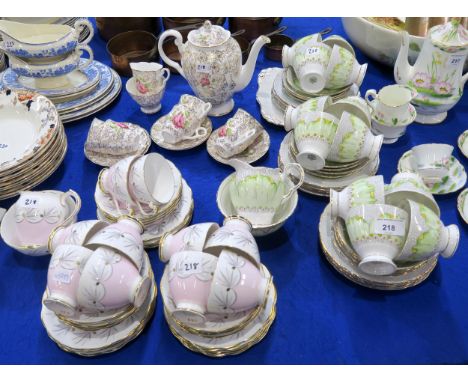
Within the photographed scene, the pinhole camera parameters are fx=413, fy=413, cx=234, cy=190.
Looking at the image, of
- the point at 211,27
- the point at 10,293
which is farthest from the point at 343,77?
Result: the point at 10,293

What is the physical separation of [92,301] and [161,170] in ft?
1.52

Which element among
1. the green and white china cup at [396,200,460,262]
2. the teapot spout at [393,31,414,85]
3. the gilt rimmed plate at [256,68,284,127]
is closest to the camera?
the green and white china cup at [396,200,460,262]

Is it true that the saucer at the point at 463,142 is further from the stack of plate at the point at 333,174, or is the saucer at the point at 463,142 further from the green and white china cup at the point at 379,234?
the green and white china cup at the point at 379,234

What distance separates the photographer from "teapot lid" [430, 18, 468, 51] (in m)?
1.31

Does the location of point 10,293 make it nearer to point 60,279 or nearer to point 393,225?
point 60,279

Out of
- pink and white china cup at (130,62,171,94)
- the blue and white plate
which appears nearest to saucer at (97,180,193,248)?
pink and white china cup at (130,62,171,94)

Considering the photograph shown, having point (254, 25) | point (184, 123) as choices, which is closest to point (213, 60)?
point (184, 123)

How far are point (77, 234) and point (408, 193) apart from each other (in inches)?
30.6

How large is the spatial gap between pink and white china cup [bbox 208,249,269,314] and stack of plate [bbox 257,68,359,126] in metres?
0.80

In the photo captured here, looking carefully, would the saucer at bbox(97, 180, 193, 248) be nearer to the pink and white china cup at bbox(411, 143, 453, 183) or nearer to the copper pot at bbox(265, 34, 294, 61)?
the pink and white china cup at bbox(411, 143, 453, 183)

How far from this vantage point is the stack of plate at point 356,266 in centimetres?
102

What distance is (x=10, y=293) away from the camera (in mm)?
1124

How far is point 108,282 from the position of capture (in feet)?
2.79

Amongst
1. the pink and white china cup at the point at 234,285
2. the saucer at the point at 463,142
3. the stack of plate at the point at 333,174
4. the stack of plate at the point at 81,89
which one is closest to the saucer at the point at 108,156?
the stack of plate at the point at 81,89
